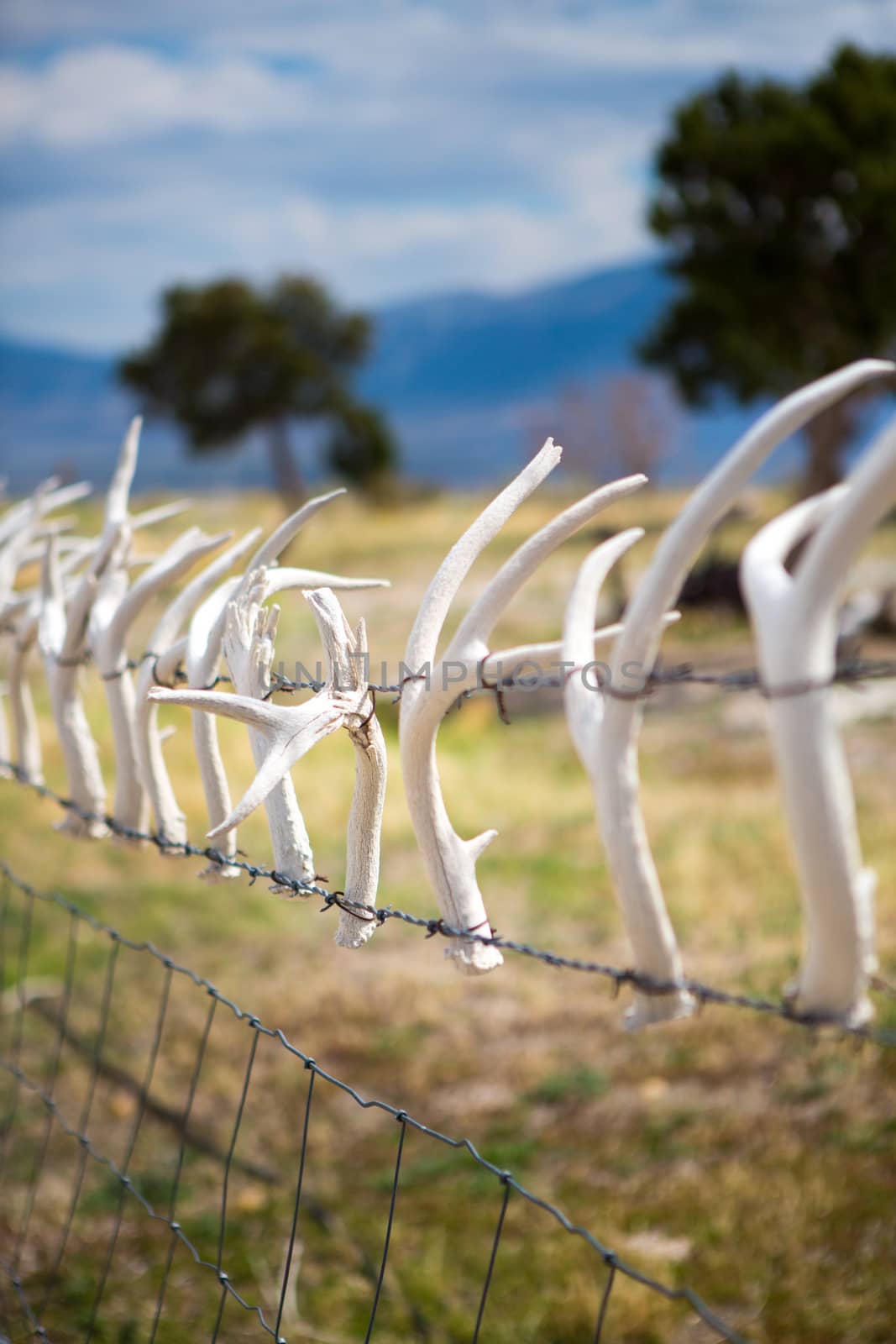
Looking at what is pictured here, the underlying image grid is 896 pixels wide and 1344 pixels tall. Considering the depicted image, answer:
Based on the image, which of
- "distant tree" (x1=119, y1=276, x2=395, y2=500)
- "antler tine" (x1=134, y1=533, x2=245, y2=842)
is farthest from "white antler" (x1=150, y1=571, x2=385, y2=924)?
"distant tree" (x1=119, y1=276, x2=395, y2=500)

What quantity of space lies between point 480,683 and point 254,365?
2768 cm

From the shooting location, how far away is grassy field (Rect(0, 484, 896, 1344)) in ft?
10.9

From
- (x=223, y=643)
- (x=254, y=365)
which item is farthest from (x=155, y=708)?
(x=254, y=365)

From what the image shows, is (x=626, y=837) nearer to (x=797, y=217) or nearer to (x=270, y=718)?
(x=270, y=718)

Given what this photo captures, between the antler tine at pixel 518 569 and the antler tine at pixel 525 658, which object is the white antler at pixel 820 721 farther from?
the antler tine at pixel 525 658

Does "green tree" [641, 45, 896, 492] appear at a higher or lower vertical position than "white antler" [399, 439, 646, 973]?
higher

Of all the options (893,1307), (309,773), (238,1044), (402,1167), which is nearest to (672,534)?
(893,1307)

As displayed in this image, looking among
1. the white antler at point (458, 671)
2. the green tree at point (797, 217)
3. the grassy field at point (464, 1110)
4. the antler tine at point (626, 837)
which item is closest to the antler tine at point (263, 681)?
the white antler at point (458, 671)

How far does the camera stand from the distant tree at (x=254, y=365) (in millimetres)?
27375

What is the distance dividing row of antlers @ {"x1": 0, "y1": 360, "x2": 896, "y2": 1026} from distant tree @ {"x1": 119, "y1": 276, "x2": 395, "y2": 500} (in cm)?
2620

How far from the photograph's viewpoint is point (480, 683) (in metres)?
1.59

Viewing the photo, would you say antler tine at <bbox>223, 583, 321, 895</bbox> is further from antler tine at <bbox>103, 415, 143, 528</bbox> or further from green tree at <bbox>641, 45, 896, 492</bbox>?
green tree at <bbox>641, 45, 896, 492</bbox>

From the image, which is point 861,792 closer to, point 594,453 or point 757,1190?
point 757,1190

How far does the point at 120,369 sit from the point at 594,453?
1236 cm
